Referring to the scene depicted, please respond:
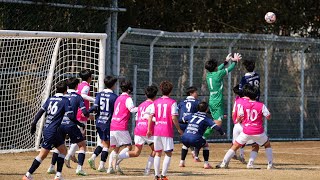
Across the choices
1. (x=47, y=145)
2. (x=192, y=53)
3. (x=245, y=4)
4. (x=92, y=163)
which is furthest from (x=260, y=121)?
(x=245, y=4)

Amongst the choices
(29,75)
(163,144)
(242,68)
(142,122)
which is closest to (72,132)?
(142,122)

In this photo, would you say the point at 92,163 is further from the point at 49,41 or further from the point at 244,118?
the point at 49,41

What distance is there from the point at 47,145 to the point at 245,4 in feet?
48.1

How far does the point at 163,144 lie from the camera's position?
15469 mm

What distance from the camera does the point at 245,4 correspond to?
1120 inches

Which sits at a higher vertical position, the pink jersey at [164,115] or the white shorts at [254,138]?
the pink jersey at [164,115]

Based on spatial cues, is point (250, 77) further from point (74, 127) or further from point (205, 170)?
point (74, 127)

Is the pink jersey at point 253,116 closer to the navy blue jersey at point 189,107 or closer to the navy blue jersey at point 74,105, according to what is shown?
the navy blue jersey at point 189,107

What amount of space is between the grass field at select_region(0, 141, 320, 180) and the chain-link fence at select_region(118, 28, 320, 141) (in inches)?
119

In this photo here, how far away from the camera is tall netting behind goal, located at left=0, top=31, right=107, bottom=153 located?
72.0 feet

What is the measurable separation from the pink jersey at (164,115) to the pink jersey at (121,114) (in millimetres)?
1134

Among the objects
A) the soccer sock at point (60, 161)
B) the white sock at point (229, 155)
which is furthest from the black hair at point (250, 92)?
the soccer sock at point (60, 161)

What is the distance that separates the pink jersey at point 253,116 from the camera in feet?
57.6

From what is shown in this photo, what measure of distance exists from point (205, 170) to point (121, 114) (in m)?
1.97
